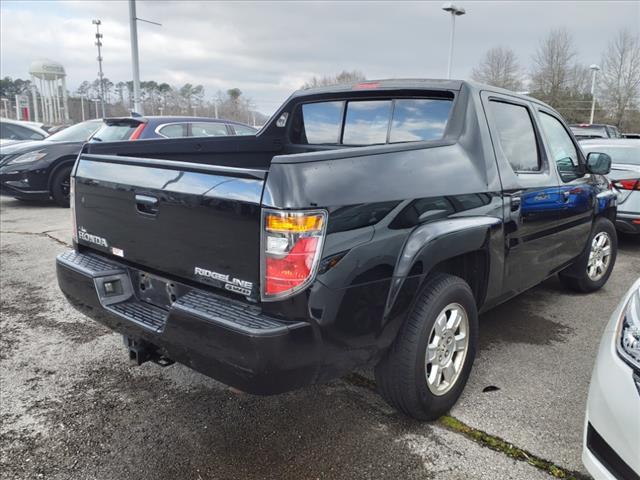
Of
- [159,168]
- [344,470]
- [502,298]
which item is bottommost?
[344,470]

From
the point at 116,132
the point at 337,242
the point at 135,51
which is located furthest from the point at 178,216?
the point at 135,51

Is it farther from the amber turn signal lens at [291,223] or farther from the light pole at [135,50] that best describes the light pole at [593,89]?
the amber turn signal lens at [291,223]

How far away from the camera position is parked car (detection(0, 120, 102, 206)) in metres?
9.02

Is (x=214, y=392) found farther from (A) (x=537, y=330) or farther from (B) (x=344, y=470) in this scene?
(A) (x=537, y=330)

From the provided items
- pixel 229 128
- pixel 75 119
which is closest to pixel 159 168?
pixel 229 128

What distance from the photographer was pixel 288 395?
3.12 m

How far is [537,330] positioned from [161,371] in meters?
2.93

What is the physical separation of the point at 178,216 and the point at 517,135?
7.92ft

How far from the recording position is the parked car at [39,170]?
9023 mm

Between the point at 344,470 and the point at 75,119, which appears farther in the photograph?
the point at 75,119

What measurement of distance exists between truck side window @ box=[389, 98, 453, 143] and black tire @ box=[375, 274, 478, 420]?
97 cm

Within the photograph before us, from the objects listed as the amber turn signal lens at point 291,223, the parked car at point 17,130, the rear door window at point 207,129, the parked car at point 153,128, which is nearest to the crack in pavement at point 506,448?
the amber turn signal lens at point 291,223

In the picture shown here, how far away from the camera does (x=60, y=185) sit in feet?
30.8

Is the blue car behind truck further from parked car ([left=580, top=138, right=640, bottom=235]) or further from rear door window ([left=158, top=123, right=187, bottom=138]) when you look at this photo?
parked car ([left=580, top=138, right=640, bottom=235])
